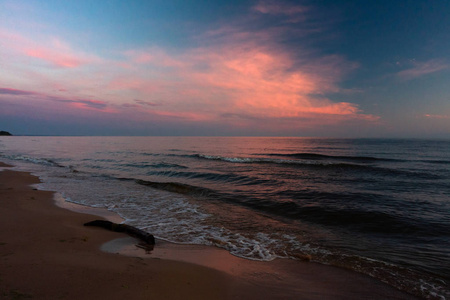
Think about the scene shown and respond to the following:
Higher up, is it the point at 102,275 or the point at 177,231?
the point at 102,275

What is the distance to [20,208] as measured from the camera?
862 cm

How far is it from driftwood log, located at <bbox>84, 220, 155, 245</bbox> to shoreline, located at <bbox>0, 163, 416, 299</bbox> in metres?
0.25

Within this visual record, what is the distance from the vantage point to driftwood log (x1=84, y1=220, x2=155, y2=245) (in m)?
6.14

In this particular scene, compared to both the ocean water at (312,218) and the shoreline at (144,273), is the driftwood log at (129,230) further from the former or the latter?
the ocean water at (312,218)

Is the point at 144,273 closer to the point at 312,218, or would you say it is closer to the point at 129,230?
the point at 129,230

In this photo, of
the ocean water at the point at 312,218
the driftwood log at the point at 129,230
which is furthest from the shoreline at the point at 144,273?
the ocean water at the point at 312,218

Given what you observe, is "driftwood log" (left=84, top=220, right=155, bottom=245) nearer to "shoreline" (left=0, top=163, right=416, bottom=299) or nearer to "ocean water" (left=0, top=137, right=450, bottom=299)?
"shoreline" (left=0, top=163, right=416, bottom=299)

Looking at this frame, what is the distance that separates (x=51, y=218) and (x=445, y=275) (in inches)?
430

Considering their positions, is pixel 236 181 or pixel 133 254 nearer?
pixel 133 254

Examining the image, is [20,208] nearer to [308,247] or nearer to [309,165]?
[308,247]

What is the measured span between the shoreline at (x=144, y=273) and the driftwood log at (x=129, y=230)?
0.25 m

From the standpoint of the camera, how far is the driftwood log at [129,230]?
20.1ft

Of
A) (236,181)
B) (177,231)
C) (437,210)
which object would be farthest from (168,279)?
(236,181)

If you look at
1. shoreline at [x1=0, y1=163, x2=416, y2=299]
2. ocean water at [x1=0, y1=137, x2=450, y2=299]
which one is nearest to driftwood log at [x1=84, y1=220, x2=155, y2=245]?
shoreline at [x1=0, y1=163, x2=416, y2=299]
